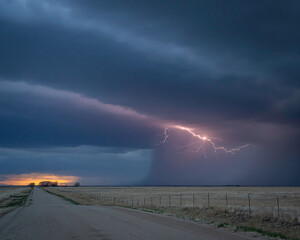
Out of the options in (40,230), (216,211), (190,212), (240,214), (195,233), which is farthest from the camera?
(190,212)

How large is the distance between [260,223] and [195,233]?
5220mm

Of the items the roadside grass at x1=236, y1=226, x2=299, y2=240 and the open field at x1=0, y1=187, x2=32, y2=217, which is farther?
the open field at x1=0, y1=187, x2=32, y2=217

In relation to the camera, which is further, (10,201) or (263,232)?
(10,201)

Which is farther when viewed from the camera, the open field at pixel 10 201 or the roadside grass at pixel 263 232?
the open field at pixel 10 201

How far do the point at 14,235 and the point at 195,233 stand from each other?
31.5ft

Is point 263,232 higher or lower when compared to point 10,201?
higher

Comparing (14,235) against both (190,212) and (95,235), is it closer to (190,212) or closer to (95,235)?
(95,235)

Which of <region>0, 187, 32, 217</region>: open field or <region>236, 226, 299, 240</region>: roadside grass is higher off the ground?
<region>236, 226, 299, 240</region>: roadside grass

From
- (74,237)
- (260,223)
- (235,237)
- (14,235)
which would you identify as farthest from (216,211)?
(14,235)

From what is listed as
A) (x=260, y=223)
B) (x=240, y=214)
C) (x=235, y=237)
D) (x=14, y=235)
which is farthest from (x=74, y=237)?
(x=240, y=214)

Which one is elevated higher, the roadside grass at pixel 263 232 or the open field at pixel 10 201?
the roadside grass at pixel 263 232

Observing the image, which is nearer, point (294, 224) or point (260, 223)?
point (294, 224)

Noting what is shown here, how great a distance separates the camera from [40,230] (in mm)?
17891

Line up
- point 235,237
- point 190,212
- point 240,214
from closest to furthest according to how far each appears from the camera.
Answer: point 235,237 < point 240,214 < point 190,212
